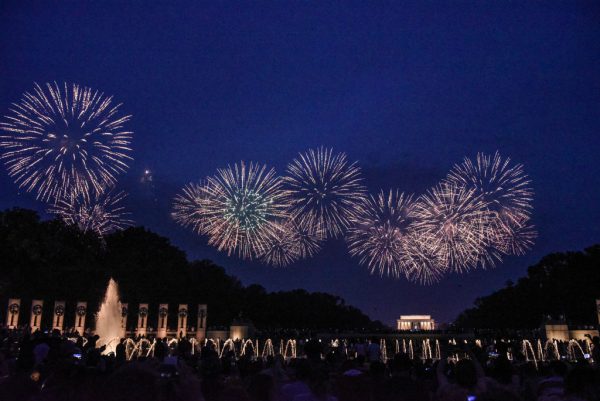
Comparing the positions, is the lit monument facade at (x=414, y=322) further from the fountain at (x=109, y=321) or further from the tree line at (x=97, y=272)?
the fountain at (x=109, y=321)

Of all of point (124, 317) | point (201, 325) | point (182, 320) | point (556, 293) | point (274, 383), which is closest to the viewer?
point (274, 383)

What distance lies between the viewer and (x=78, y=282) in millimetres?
71250

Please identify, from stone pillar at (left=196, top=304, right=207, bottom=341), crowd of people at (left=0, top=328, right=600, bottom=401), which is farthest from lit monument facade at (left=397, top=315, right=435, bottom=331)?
crowd of people at (left=0, top=328, right=600, bottom=401)

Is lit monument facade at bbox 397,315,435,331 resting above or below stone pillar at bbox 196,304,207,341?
above

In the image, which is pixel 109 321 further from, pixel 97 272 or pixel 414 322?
pixel 414 322

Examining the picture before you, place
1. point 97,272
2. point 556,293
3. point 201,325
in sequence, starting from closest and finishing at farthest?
point 201,325 < point 97,272 < point 556,293

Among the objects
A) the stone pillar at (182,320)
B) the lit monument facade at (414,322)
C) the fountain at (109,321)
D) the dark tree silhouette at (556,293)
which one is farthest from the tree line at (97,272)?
the lit monument facade at (414,322)

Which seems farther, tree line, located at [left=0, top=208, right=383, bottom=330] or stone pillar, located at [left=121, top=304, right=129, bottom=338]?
tree line, located at [left=0, top=208, right=383, bottom=330]

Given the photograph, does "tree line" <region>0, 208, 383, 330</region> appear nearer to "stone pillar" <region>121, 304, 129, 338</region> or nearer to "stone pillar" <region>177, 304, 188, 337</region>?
"stone pillar" <region>121, 304, 129, 338</region>

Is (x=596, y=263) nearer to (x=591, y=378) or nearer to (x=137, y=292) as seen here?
(x=137, y=292)

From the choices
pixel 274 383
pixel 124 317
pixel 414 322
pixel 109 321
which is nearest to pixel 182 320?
pixel 124 317

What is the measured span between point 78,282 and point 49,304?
447cm

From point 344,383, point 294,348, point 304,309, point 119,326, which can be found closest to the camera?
point 344,383

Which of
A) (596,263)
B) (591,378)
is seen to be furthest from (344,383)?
(596,263)
